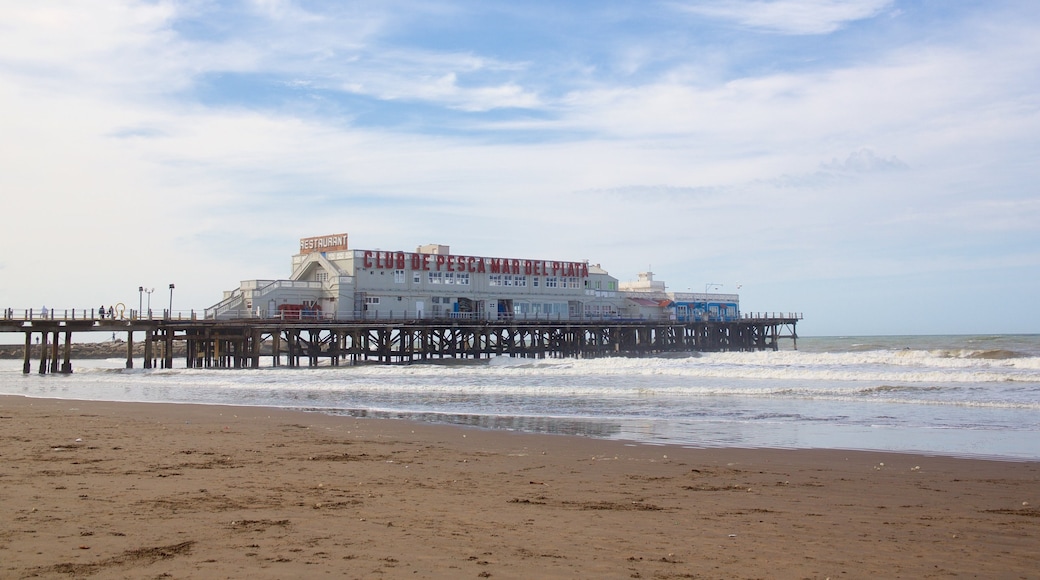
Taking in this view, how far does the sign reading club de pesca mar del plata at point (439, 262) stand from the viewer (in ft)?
189

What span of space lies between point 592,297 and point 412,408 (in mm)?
48619

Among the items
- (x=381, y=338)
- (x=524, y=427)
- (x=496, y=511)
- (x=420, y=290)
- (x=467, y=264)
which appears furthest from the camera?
(x=467, y=264)

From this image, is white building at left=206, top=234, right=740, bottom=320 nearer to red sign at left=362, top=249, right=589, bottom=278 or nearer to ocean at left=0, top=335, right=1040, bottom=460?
red sign at left=362, top=249, right=589, bottom=278

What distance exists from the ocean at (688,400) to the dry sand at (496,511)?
8.60ft

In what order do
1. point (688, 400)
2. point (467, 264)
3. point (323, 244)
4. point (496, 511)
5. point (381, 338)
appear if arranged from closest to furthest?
1. point (496, 511)
2. point (688, 400)
3. point (381, 338)
4. point (323, 244)
5. point (467, 264)

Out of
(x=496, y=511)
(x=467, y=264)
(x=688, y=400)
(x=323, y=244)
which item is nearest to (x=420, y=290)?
(x=467, y=264)

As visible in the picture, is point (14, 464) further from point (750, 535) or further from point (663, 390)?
point (663, 390)

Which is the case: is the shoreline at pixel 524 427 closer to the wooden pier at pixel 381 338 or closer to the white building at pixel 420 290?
the wooden pier at pixel 381 338

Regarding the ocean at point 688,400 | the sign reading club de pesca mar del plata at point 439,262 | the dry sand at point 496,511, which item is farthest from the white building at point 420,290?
the dry sand at point 496,511

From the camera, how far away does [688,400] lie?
24.2 metres

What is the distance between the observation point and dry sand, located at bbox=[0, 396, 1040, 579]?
19.9 feet

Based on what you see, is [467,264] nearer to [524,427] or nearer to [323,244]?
[323,244]

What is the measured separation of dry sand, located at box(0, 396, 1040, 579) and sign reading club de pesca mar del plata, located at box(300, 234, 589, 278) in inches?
1731

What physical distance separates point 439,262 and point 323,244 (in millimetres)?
8135
